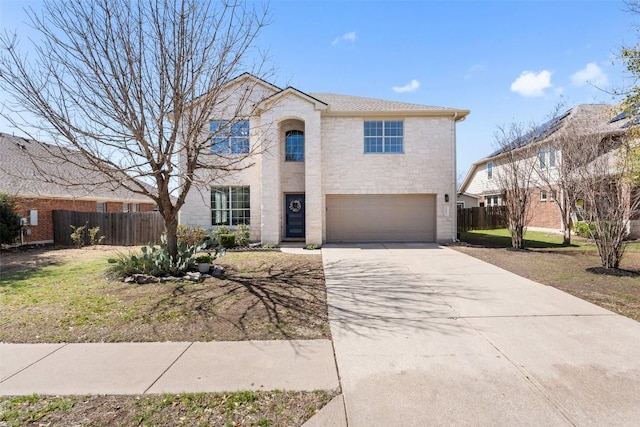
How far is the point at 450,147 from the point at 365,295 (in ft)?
35.3

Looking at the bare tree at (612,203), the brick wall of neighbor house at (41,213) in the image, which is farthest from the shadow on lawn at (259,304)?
the brick wall of neighbor house at (41,213)

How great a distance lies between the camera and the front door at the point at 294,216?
50.6 ft

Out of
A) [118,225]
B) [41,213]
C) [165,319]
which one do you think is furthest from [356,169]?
[41,213]

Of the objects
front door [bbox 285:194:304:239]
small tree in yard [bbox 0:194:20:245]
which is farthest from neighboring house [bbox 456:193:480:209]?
small tree in yard [bbox 0:194:20:245]

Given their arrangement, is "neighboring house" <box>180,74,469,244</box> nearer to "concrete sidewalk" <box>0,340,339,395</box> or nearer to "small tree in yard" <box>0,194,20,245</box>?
"small tree in yard" <box>0,194,20,245</box>

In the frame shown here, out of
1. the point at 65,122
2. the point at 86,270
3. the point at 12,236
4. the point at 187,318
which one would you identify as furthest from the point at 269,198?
the point at 12,236

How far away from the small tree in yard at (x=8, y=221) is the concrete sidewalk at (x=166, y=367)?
12.7 meters

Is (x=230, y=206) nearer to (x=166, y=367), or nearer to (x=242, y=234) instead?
(x=242, y=234)

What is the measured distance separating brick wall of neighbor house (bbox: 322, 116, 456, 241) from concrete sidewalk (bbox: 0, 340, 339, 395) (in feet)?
36.7

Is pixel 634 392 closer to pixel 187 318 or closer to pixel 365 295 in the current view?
pixel 365 295

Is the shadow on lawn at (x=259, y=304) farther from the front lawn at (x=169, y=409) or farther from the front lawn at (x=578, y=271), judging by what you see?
the front lawn at (x=578, y=271)

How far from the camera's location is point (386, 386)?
3352 mm

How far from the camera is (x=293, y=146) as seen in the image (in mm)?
15445

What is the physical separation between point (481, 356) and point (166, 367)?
3748mm
